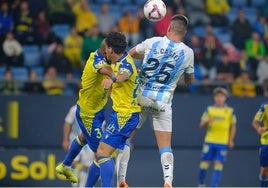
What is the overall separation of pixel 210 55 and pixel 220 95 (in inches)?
95.2

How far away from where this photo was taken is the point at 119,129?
45.3ft

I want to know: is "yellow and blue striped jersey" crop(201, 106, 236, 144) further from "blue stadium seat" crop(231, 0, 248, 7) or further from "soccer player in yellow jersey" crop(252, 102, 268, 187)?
"blue stadium seat" crop(231, 0, 248, 7)

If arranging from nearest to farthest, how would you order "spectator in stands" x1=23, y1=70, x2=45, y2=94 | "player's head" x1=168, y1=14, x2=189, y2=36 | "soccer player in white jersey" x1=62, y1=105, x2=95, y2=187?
"player's head" x1=168, y1=14, x2=189, y2=36
"soccer player in white jersey" x1=62, y1=105, x2=95, y2=187
"spectator in stands" x1=23, y1=70, x2=45, y2=94

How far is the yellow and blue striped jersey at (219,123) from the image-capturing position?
69.0 feet

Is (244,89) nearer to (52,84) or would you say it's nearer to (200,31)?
(200,31)

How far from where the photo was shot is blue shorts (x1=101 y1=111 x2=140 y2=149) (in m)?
13.8

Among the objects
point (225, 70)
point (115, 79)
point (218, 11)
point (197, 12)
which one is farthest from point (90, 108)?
point (218, 11)

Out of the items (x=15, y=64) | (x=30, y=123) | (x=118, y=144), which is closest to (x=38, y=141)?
(x=30, y=123)

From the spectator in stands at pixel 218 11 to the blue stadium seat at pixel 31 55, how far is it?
16.4ft

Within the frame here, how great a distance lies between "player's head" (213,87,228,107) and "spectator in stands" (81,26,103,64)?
9.84ft

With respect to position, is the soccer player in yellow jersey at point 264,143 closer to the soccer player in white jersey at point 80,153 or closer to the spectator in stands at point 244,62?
the soccer player in white jersey at point 80,153

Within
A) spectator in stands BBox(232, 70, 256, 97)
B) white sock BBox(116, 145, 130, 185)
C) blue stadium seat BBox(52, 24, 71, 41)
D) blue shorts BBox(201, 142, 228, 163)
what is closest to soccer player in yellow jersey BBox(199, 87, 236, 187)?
blue shorts BBox(201, 142, 228, 163)

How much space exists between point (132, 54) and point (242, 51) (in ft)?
32.2

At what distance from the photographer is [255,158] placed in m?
21.9
